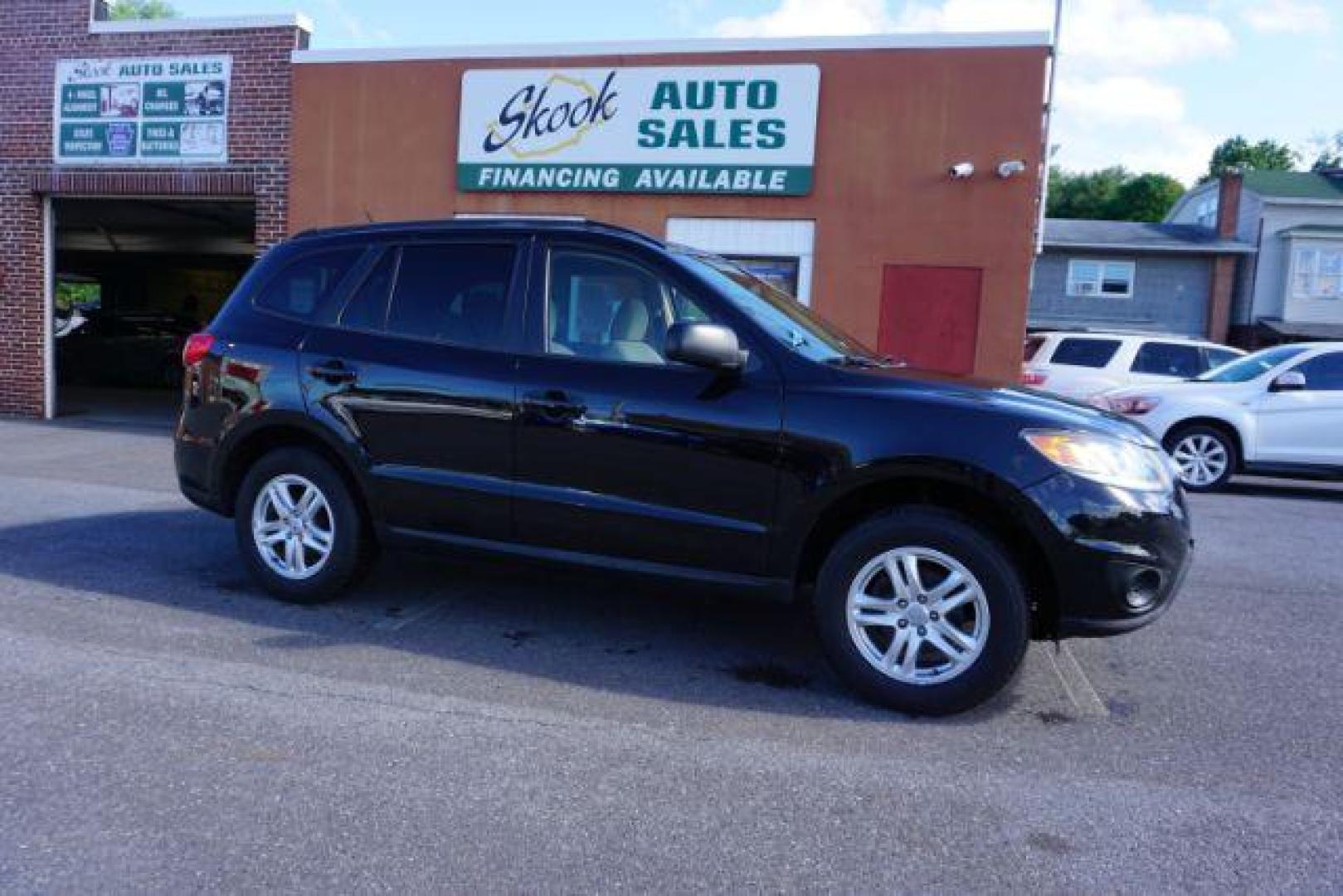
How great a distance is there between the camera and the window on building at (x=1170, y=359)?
518 inches

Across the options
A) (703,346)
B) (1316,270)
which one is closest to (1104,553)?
(703,346)

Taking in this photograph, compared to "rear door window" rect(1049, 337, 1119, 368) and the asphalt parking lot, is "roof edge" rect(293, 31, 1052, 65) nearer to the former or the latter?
"rear door window" rect(1049, 337, 1119, 368)

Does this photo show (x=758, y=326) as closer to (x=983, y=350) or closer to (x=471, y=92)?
(x=983, y=350)

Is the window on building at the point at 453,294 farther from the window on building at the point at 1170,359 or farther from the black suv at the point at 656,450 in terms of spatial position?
the window on building at the point at 1170,359

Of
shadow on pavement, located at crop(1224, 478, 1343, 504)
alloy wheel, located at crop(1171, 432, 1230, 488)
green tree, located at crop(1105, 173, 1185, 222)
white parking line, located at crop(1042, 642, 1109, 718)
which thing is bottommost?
white parking line, located at crop(1042, 642, 1109, 718)

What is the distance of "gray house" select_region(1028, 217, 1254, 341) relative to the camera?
109ft

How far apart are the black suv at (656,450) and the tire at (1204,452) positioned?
7019 millimetres

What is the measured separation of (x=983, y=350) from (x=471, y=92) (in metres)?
6.49

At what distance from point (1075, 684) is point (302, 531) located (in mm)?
3655

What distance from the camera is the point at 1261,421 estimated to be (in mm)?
10539

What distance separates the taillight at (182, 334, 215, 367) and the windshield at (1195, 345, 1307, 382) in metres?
9.78

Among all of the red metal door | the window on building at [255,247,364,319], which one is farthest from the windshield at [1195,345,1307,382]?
the window on building at [255,247,364,319]

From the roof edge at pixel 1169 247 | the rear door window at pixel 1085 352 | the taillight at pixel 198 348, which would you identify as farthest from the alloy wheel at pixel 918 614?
the roof edge at pixel 1169 247

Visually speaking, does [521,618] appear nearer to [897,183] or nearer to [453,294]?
[453,294]
